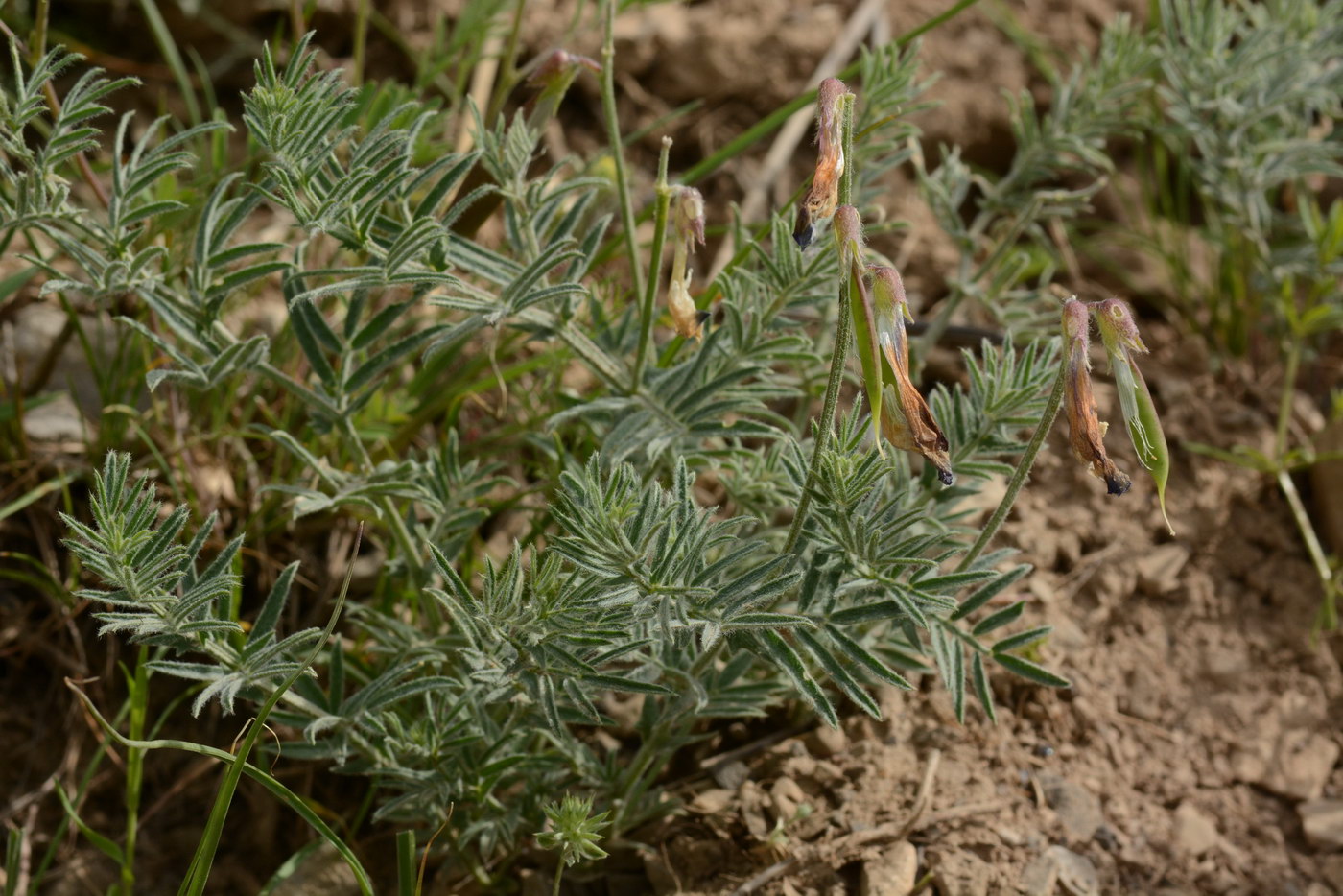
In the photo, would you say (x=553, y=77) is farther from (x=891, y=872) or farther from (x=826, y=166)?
(x=891, y=872)

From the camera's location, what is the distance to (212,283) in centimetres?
238

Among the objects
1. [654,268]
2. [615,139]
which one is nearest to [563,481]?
[654,268]

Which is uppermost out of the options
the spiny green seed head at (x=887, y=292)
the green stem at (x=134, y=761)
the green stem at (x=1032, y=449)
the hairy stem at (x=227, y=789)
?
the spiny green seed head at (x=887, y=292)

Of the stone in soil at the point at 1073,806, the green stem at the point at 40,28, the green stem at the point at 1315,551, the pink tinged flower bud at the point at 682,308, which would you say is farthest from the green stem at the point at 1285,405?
the green stem at the point at 40,28

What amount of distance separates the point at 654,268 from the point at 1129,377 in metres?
0.86

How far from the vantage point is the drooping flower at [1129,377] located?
72.5 inches

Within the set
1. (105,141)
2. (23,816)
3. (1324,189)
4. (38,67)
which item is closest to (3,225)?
(38,67)

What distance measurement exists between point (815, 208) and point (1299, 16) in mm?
2375

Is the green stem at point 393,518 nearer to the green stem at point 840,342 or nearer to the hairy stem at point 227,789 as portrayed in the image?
the hairy stem at point 227,789

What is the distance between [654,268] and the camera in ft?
7.50

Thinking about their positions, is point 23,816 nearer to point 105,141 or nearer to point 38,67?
point 38,67

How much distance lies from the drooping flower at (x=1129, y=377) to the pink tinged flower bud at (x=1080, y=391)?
5 centimetres

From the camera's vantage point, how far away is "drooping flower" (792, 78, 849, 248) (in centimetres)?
178

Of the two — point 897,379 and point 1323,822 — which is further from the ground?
point 897,379
